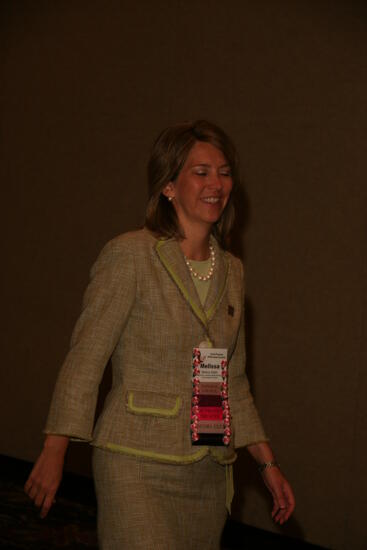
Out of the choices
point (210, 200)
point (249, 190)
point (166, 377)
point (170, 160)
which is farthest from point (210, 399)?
point (249, 190)

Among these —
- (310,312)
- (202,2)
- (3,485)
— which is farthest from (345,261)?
(3,485)

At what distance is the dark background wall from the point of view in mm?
3920

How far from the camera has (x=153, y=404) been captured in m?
1.96

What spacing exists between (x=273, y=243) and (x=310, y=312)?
45 cm

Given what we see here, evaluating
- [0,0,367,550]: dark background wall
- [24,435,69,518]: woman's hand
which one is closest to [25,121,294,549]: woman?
[24,435,69,518]: woman's hand

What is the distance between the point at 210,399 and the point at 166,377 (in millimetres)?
150

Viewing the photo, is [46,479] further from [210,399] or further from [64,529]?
[64,529]

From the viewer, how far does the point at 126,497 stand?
6.22 ft

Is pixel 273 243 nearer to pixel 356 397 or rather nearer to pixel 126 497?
pixel 356 397

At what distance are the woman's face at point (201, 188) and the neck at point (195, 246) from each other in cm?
2

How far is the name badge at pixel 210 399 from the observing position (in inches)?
79.0

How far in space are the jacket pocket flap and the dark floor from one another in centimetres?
214

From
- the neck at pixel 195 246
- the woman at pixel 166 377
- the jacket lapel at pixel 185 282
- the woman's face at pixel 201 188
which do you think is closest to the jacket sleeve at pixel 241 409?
the woman at pixel 166 377

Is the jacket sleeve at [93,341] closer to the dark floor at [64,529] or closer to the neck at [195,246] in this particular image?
the neck at [195,246]
